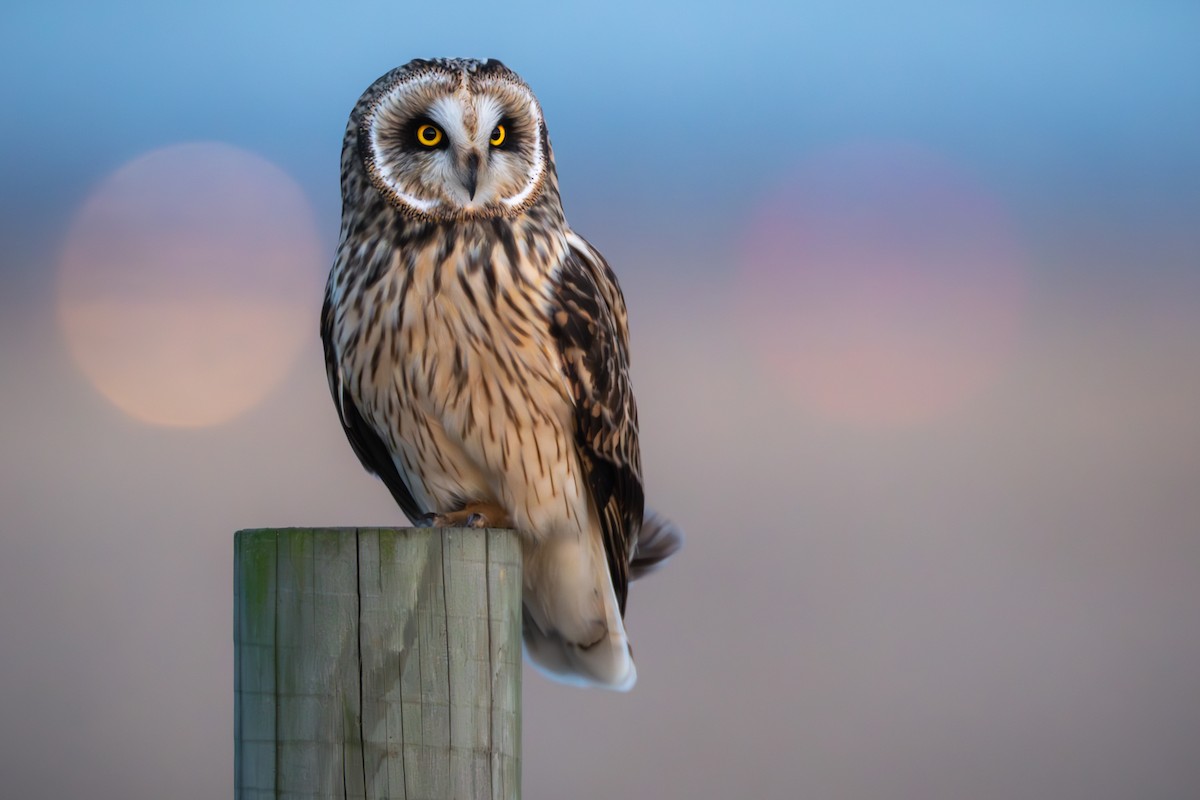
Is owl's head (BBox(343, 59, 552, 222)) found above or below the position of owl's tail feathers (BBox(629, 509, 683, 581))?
above

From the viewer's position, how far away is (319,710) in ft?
6.25

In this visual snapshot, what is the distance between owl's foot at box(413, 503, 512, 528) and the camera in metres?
→ 3.25

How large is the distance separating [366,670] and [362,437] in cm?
164

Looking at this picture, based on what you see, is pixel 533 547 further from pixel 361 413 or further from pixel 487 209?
pixel 487 209

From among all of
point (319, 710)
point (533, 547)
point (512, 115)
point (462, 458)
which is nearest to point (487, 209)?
point (512, 115)

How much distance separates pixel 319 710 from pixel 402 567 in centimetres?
25

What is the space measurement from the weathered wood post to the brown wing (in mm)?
1151

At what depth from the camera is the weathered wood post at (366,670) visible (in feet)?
6.25

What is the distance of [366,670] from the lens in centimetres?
192

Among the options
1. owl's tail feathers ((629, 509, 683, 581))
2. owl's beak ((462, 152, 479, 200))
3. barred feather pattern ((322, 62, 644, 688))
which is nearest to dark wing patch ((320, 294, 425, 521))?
barred feather pattern ((322, 62, 644, 688))

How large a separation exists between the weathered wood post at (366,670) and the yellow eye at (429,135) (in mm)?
1384

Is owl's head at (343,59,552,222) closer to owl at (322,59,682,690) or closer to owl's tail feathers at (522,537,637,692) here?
owl at (322,59,682,690)

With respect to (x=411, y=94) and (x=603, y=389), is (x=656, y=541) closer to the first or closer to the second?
(x=603, y=389)

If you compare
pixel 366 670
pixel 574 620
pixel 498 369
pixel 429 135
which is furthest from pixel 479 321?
pixel 366 670
